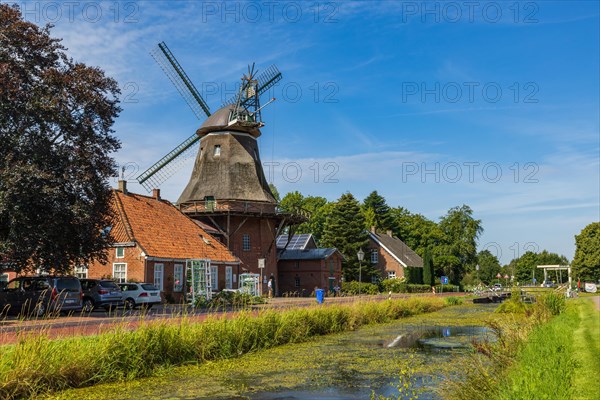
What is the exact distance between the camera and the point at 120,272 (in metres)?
36.1

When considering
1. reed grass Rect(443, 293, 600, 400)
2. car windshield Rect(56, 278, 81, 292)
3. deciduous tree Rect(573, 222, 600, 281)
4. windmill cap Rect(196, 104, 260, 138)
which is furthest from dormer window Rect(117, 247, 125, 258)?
deciduous tree Rect(573, 222, 600, 281)

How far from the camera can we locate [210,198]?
48844mm

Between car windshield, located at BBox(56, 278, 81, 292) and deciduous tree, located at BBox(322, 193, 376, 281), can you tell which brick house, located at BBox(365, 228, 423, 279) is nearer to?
deciduous tree, located at BBox(322, 193, 376, 281)

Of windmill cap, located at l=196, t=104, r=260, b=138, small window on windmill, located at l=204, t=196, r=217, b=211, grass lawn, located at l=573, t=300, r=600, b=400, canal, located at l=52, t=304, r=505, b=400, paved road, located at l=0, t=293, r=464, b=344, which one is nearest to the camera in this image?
grass lawn, located at l=573, t=300, r=600, b=400

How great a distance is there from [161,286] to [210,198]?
532 inches

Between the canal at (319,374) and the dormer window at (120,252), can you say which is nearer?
the canal at (319,374)

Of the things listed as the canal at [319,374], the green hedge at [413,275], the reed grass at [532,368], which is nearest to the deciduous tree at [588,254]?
the green hedge at [413,275]

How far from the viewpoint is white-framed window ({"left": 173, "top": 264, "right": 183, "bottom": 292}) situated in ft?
124

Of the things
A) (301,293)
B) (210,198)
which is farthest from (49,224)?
(301,293)

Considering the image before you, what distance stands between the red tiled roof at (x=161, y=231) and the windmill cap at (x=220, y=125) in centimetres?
864

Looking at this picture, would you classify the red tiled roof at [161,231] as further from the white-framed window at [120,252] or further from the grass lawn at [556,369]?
the grass lawn at [556,369]

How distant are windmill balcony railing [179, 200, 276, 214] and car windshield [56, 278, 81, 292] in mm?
23020

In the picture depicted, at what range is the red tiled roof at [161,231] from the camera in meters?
36.8

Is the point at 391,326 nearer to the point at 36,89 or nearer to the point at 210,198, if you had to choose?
the point at 36,89
